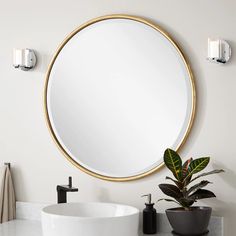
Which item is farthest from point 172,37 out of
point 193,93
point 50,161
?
point 50,161

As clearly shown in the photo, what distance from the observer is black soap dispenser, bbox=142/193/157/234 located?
230 centimetres

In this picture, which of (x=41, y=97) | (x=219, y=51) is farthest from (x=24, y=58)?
(x=219, y=51)

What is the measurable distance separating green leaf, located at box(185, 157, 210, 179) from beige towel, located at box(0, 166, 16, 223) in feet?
3.57

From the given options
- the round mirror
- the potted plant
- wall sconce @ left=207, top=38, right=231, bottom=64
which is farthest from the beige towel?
wall sconce @ left=207, top=38, right=231, bottom=64

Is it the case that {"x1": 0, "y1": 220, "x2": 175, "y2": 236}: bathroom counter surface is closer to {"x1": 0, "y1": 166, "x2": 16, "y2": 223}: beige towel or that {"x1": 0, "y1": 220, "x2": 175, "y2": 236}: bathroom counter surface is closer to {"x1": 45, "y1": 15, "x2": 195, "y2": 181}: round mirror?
{"x1": 0, "y1": 166, "x2": 16, "y2": 223}: beige towel

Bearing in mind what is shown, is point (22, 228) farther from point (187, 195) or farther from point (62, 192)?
point (187, 195)

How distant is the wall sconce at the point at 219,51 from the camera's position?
7.28 feet

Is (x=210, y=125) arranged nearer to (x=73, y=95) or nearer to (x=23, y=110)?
(x=73, y=95)

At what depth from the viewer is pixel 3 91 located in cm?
286

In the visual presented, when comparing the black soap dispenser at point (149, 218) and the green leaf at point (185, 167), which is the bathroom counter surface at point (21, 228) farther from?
the green leaf at point (185, 167)

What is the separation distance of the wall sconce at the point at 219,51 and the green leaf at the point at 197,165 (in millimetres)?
452

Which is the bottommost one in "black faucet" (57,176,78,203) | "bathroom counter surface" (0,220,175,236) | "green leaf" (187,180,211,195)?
"bathroom counter surface" (0,220,175,236)

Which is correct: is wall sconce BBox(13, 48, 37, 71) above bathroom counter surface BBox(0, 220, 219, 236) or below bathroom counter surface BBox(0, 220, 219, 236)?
above

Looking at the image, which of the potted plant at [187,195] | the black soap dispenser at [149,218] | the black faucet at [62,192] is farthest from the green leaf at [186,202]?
the black faucet at [62,192]
